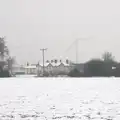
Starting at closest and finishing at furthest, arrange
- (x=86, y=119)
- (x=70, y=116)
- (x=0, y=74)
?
(x=86, y=119) < (x=70, y=116) < (x=0, y=74)

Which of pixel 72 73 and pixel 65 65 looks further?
pixel 65 65

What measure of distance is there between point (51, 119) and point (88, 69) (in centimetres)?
8524

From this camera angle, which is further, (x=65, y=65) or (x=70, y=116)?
(x=65, y=65)

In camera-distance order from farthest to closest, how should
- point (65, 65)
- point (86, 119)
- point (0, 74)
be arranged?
point (65, 65)
point (0, 74)
point (86, 119)

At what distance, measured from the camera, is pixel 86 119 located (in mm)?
12156

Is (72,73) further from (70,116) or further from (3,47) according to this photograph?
(70,116)

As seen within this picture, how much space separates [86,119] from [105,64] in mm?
86136

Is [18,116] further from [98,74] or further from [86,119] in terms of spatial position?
[98,74]

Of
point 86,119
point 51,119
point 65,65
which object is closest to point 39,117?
point 51,119

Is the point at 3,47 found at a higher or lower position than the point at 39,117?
higher

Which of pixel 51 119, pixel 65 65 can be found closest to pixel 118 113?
pixel 51 119

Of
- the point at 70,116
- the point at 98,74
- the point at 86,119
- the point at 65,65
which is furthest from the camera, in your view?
the point at 65,65

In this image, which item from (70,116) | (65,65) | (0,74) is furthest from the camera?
(65,65)

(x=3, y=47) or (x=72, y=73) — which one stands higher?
(x=3, y=47)
